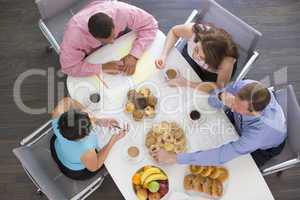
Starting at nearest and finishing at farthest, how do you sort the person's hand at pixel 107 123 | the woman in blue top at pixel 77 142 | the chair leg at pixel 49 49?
the woman in blue top at pixel 77 142 → the person's hand at pixel 107 123 → the chair leg at pixel 49 49

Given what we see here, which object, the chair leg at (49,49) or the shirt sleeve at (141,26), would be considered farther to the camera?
the chair leg at (49,49)

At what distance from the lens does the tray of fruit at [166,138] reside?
2.25 metres

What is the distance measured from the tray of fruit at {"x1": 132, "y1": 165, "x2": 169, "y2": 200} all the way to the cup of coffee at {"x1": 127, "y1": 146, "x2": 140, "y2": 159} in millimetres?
112

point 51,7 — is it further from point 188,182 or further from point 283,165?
point 283,165

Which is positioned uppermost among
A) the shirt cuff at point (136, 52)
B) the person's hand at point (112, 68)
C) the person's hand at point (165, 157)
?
the shirt cuff at point (136, 52)

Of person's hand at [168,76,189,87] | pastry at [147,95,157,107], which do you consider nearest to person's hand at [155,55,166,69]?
person's hand at [168,76,189,87]

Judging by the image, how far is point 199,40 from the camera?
2.46m

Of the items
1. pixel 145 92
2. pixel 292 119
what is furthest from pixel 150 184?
pixel 292 119

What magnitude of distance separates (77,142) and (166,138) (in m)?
0.51

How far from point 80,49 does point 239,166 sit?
48.4 inches

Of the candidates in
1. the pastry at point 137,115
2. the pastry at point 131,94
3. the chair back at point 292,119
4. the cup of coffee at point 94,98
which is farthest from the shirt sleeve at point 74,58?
the chair back at point 292,119

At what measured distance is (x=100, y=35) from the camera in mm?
2348

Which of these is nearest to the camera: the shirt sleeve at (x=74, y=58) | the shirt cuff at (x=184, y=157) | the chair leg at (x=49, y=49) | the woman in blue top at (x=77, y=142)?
the woman in blue top at (x=77, y=142)

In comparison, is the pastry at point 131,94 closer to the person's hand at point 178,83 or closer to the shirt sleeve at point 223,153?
the person's hand at point 178,83
